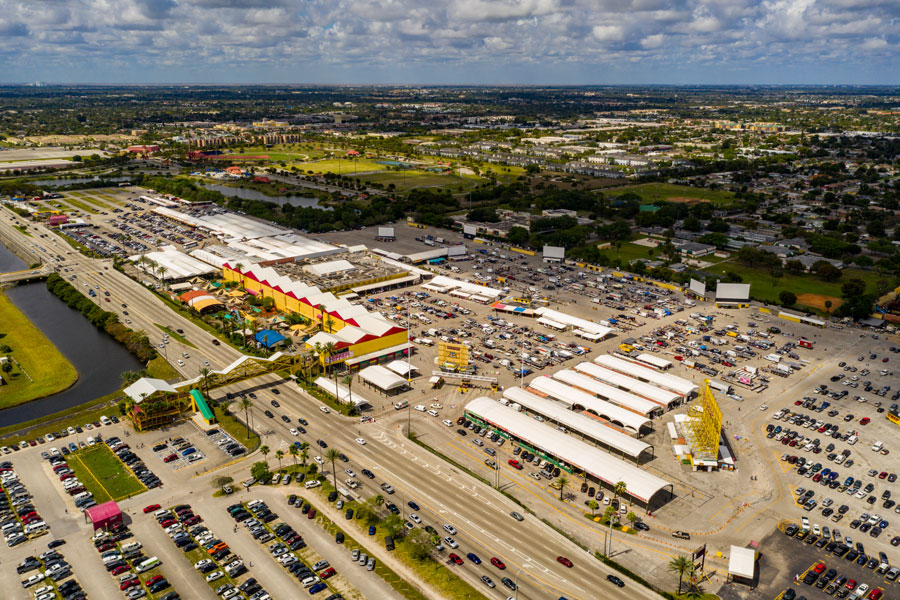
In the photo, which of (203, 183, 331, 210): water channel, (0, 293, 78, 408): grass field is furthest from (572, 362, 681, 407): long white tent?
(203, 183, 331, 210): water channel

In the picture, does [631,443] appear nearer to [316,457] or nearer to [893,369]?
[316,457]

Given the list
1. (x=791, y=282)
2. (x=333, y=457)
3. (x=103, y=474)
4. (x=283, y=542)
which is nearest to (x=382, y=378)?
(x=333, y=457)

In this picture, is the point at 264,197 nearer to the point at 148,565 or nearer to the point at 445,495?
the point at 445,495

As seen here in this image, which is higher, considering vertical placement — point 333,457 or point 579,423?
point 333,457

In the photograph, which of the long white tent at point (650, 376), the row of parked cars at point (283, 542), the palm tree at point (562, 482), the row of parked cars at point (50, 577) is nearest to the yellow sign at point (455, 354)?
the long white tent at point (650, 376)

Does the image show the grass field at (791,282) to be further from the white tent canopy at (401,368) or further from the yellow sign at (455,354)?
the white tent canopy at (401,368)

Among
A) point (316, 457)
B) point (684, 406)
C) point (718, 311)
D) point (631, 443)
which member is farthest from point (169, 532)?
point (718, 311)
